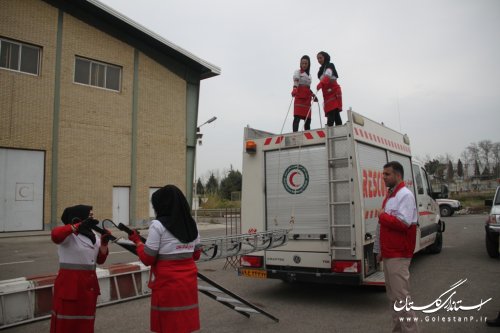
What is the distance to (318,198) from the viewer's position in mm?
6375

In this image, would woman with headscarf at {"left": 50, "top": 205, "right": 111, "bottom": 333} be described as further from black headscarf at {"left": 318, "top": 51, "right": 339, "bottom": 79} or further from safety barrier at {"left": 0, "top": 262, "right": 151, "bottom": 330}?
black headscarf at {"left": 318, "top": 51, "right": 339, "bottom": 79}

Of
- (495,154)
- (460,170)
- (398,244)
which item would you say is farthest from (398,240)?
(460,170)

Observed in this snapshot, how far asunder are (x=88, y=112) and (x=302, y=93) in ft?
46.5

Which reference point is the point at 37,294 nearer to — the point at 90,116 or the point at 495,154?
the point at 90,116

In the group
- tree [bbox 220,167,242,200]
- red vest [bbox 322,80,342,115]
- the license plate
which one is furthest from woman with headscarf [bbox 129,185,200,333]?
tree [bbox 220,167,242,200]

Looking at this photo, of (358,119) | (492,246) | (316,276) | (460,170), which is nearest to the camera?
(316,276)

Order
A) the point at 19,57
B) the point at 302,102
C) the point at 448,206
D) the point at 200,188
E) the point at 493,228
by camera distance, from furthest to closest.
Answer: the point at 200,188
the point at 448,206
the point at 19,57
the point at 493,228
the point at 302,102

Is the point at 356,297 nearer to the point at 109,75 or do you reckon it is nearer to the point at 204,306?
the point at 204,306

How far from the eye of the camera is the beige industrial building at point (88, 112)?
56.2 feet

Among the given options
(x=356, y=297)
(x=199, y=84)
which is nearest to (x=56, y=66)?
(x=199, y=84)

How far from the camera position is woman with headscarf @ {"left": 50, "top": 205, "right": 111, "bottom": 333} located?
3674mm

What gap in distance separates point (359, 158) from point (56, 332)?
15.0ft

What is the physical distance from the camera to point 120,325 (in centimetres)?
547

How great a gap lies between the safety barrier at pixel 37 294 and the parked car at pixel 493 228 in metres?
7.99
